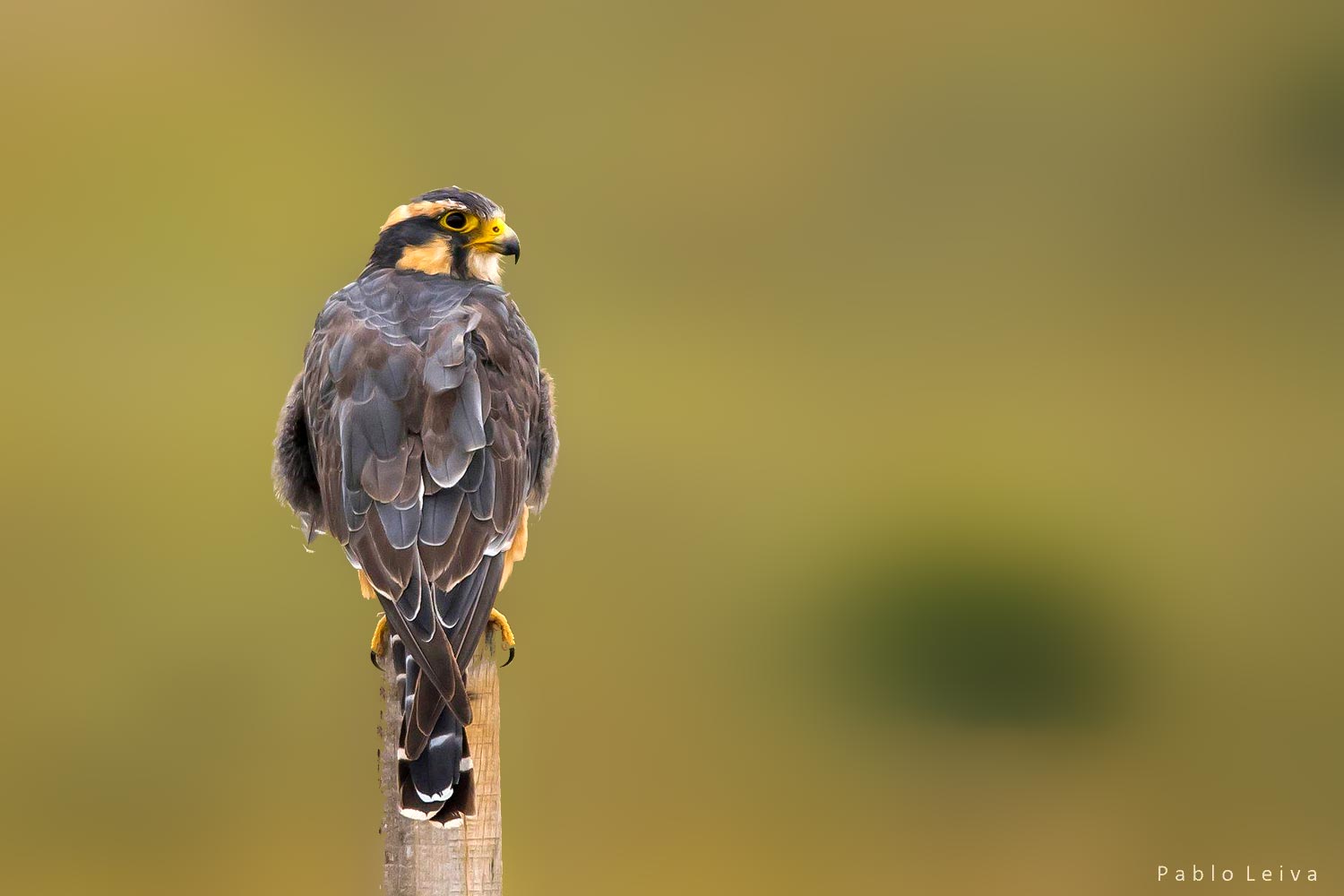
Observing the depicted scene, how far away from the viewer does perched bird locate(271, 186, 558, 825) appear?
289 cm

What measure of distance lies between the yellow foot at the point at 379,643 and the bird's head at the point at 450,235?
4.02ft

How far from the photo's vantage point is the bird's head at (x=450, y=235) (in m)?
4.41

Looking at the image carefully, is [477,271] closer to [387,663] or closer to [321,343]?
[321,343]

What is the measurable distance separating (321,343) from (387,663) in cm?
115

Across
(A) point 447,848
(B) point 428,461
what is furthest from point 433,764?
(B) point 428,461

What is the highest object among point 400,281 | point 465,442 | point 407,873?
point 400,281

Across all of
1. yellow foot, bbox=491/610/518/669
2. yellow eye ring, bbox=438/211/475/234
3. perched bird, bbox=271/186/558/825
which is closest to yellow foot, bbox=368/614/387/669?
perched bird, bbox=271/186/558/825

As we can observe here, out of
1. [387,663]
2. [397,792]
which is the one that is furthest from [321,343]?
[397,792]

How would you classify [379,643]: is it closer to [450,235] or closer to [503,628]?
[503,628]

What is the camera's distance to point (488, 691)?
307cm

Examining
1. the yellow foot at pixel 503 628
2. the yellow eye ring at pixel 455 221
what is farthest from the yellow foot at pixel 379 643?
the yellow eye ring at pixel 455 221

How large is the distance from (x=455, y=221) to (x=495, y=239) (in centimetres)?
14

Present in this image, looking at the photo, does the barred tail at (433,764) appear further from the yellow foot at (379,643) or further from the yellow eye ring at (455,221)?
the yellow eye ring at (455,221)

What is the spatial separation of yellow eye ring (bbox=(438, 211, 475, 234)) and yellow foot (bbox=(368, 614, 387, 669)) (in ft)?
4.42
